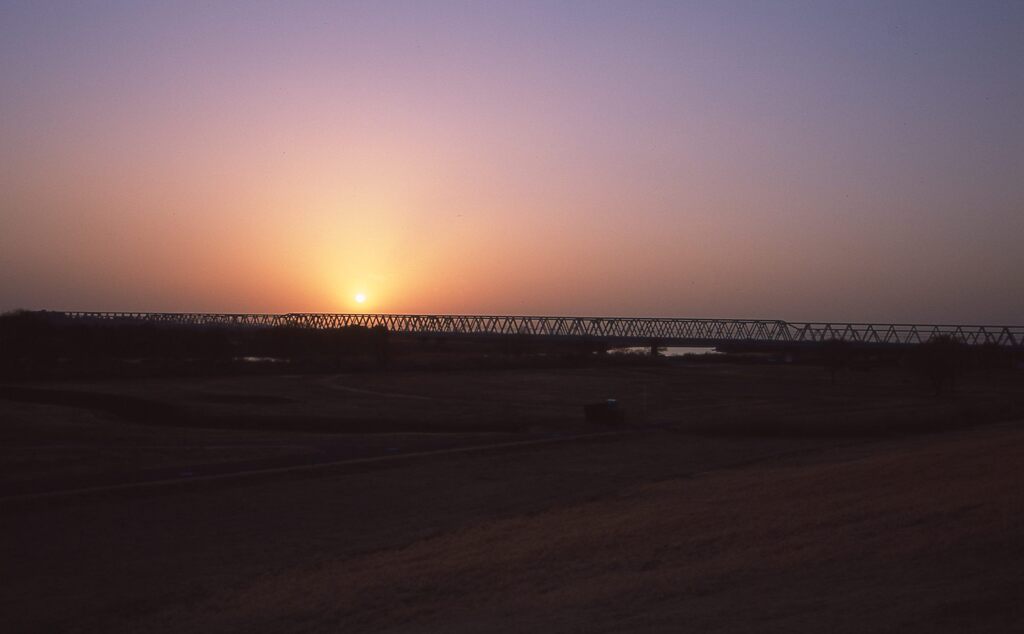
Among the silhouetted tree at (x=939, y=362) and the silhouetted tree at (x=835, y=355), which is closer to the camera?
the silhouetted tree at (x=939, y=362)

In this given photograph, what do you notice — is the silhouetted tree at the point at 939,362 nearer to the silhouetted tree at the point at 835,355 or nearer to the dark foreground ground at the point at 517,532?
the silhouetted tree at the point at 835,355

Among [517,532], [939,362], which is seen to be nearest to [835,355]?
[939,362]

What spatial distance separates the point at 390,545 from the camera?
19000 millimetres

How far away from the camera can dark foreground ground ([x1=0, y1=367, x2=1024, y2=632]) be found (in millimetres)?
11664

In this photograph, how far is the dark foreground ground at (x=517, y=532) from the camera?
11.7 m

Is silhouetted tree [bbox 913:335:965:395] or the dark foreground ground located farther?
silhouetted tree [bbox 913:335:965:395]

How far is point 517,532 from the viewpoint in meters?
19.4

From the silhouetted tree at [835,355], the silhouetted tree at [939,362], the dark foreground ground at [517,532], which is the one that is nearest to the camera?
the dark foreground ground at [517,532]

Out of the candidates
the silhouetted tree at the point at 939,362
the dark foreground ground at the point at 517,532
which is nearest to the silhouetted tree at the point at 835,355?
the silhouetted tree at the point at 939,362

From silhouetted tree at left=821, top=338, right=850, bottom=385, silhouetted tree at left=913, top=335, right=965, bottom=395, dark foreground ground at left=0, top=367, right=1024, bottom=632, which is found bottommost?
dark foreground ground at left=0, top=367, right=1024, bottom=632

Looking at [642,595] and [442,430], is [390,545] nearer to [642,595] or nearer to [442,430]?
[642,595]

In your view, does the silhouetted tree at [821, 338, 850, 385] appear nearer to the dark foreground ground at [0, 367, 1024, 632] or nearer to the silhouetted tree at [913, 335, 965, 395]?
the silhouetted tree at [913, 335, 965, 395]

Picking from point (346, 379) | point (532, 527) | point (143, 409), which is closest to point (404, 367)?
point (346, 379)

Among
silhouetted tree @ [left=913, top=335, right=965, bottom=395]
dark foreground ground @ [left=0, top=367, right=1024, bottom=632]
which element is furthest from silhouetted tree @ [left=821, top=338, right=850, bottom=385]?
dark foreground ground @ [left=0, top=367, right=1024, bottom=632]
